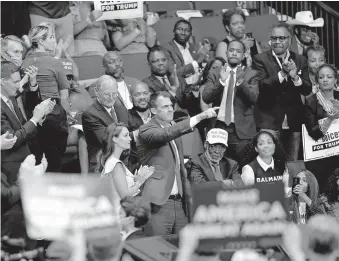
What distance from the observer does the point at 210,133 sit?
40.4 ft

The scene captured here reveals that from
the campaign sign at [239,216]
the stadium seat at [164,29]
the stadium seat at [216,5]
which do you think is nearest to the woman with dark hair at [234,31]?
the stadium seat at [164,29]

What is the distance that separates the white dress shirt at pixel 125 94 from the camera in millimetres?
13008

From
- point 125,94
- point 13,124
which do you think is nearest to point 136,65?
point 125,94

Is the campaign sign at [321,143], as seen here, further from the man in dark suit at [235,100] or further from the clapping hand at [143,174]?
the clapping hand at [143,174]

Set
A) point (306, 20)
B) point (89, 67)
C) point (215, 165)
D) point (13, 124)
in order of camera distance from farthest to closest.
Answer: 1. point (306, 20)
2. point (89, 67)
3. point (215, 165)
4. point (13, 124)

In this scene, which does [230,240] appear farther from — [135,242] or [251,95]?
[251,95]

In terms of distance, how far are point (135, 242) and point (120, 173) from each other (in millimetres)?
1571

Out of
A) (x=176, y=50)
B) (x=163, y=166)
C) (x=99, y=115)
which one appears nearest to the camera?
(x=163, y=166)

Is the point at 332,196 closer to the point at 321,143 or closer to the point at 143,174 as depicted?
the point at 321,143

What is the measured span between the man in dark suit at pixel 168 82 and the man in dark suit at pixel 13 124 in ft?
6.95

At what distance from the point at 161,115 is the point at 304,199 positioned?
1799 mm

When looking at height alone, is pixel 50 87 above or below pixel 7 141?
above

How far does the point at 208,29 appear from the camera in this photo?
1577 cm

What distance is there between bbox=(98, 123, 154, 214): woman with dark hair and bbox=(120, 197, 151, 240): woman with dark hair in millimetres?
738
